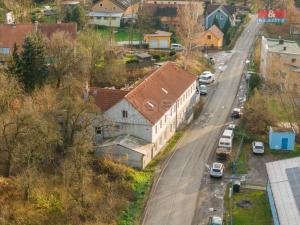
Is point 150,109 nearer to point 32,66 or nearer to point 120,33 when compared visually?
point 32,66

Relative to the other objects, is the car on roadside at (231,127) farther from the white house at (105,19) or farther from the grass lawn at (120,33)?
the white house at (105,19)

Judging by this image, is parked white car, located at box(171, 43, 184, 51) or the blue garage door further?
parked white car, located at box(171, 43, 184, 51)

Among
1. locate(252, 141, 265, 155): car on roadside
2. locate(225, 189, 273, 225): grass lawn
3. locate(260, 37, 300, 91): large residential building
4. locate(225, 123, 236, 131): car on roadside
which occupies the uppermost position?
locate(260, 37, 300, 91): large residential building

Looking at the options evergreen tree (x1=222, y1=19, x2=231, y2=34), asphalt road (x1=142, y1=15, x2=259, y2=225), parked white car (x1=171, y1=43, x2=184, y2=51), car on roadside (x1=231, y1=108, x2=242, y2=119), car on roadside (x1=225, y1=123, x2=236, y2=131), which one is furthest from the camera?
evergreen tree (x1=222, y1=19, x2=231, y2=34)

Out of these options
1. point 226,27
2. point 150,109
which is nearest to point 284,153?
point 150,109

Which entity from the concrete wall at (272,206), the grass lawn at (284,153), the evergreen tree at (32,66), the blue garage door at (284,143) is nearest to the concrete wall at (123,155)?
the evergreen tree at (32,66)

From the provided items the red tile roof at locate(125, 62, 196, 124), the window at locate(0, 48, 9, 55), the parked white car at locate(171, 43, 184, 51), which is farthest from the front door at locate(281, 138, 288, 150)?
the parked white car at locate(171, 43, 184, 51)

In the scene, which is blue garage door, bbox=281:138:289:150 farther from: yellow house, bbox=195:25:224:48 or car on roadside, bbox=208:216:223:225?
yellow house, bbox=195:25:224:48
